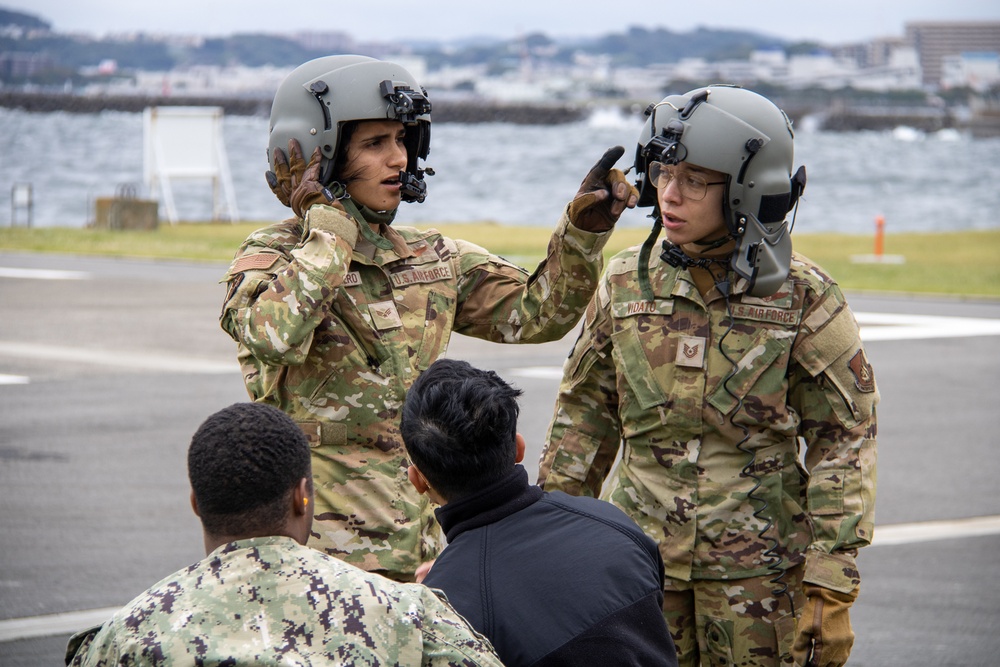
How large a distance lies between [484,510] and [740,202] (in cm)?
148

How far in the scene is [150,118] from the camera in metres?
30.8

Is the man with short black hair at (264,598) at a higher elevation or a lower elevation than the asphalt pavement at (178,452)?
higher

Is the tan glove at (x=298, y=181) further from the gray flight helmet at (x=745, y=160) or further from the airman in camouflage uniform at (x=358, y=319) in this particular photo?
the gray flight helmet at (x=745, y=160)

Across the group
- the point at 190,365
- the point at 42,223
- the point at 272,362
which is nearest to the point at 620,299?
the point at 272,362

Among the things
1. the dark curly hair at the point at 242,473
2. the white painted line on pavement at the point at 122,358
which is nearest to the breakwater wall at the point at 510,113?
the white painted line on pavement at the point at 122,358

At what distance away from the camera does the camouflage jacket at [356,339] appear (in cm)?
365

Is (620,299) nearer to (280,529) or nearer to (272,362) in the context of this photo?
(272,362)

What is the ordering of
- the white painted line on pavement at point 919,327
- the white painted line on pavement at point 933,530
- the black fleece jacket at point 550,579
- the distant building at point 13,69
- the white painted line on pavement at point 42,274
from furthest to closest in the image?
1. the distant building at point 13,69
2. the white painted line on pavement at point 42,274
3. the white painted line on pavement at point 919,327
4. the white painted line on pavement at point 933,530
5. the black fleece jacket at point 550,579

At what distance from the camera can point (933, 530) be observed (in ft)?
26.4

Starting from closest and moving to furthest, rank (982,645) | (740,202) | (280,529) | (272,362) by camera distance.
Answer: (280,529) < (272,362) < (740,202) < (982,645)

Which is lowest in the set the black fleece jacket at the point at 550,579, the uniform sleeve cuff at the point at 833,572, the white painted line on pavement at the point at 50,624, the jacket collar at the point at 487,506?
the white painted line on pavement at the point at 50,624

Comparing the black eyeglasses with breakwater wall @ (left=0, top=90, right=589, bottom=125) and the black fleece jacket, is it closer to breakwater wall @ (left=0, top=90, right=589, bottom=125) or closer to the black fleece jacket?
the black fleece jacket

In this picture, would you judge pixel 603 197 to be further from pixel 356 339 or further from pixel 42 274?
pixel 42 274

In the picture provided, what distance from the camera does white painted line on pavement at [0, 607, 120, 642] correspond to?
5930 mm
